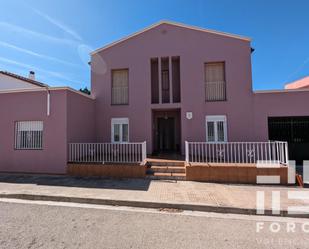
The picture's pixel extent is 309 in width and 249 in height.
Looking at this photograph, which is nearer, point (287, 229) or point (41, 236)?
point (41, 236)

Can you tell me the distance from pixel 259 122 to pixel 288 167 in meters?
3.76

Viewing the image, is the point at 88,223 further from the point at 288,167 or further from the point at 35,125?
the point at 288,167

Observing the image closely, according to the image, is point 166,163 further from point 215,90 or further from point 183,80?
point 215,90

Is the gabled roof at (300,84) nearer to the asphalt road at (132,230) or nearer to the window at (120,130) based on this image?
the window at (120,130)

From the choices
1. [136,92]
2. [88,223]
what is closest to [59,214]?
[88,223]

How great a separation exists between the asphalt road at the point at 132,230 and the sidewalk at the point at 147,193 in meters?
0.35

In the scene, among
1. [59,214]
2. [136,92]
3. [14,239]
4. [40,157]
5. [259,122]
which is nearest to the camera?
[14,239]

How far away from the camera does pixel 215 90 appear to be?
11.4 metres

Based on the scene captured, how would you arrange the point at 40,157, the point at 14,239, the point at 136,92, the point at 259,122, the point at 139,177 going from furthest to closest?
the point at 136,92
the point at 259,122
the point at 40,157
the point at 139,177
the point at 14,239

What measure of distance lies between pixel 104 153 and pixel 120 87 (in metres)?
4.54

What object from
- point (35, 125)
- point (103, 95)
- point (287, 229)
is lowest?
point (287, 229)

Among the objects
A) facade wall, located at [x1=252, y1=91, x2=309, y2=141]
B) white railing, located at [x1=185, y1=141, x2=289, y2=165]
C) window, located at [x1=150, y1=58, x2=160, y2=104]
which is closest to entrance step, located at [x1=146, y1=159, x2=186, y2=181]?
white railing, located at [x1=185, y1=141, x2=289, y2=165]

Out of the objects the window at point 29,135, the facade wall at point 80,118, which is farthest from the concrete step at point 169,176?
the window at point 29,135

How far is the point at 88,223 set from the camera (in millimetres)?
4363
